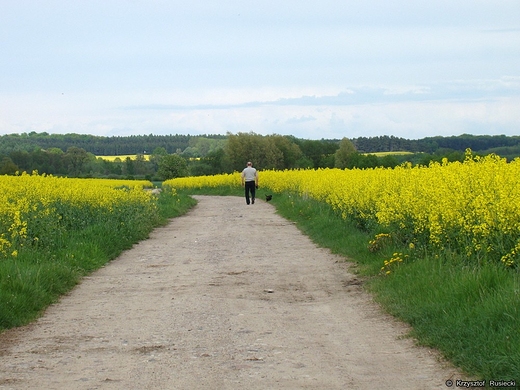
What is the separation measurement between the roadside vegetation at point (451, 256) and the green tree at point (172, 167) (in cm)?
9115

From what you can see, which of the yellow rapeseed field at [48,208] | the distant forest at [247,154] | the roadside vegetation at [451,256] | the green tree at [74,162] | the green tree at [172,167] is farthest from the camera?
the green tree at [172,167]

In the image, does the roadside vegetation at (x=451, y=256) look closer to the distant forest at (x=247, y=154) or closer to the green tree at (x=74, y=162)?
the distant forest at (x=247, y=154)

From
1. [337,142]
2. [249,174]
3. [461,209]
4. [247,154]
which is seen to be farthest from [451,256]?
[337,142]

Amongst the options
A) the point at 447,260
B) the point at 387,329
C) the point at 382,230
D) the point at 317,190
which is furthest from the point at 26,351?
the point at 317,190

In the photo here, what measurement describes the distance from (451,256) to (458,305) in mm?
2209

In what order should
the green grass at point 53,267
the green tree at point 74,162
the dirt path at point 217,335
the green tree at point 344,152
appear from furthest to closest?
1. the green tree at point 344,152
2. the green tree at point 74,162
3. the green grass at point 53,267
4. the dirt path at point 217,335

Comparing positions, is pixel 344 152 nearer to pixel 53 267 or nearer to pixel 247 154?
pixel 247 154

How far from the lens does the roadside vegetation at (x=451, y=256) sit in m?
6.88

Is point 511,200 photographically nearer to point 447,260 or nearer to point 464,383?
point 447,260

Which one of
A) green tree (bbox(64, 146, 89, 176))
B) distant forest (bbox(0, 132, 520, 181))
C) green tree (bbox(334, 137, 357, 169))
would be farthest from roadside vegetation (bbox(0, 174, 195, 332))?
green tree (bbox(334, 137, 357, 169))

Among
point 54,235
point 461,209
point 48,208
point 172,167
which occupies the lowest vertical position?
point 172,167

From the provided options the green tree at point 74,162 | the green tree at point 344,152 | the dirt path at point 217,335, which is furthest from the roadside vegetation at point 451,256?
the green tree at point 344,152

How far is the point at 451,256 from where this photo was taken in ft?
33.4

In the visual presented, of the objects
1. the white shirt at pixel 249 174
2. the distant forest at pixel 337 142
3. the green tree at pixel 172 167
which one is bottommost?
the green tree at pixel 172 167
